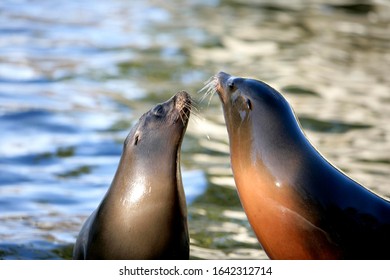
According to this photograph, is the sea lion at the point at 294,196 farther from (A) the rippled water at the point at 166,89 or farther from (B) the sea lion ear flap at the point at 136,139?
(A) the rippled water at the point at 166,89

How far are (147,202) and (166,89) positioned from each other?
5.46 m

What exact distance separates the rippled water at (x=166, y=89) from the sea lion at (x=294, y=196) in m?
0.67

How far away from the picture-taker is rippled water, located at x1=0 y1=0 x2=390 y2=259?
23.9ft

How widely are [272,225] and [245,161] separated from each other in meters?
0.39

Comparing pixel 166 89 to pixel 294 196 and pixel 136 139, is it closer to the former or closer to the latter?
pixel 136 139

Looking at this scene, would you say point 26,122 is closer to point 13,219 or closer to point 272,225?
point 13,219

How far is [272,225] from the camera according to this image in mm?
5250

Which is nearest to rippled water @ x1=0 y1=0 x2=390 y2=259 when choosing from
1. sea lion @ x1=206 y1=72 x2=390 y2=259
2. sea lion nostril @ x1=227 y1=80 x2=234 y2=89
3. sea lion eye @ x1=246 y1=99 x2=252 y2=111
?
sea lion nostril @ x1=227 y1=80 x2=234 y2=89

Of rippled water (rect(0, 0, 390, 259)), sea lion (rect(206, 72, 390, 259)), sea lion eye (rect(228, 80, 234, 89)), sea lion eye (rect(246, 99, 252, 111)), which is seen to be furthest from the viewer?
rippled water (rect(0, 0, 390, 259))

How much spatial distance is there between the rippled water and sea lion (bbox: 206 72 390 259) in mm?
674

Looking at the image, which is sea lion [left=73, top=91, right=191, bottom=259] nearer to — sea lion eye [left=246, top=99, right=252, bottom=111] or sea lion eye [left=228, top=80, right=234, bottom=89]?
sea lion eye [left=228, top=80, right=234, bottom=89]
